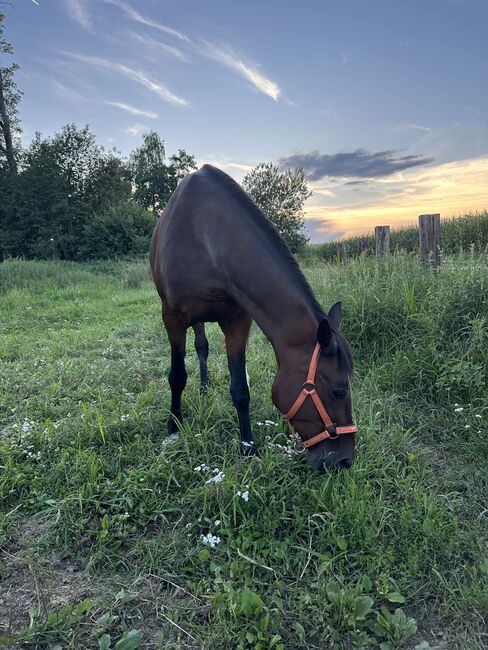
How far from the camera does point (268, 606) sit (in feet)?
5.55

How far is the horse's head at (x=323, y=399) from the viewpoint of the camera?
2172mm

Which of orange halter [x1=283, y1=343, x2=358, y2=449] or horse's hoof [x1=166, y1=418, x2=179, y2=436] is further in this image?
horse's hoof [x1=166, y1=418, x2=179, y2=436]

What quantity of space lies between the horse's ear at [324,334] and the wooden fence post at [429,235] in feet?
12.8

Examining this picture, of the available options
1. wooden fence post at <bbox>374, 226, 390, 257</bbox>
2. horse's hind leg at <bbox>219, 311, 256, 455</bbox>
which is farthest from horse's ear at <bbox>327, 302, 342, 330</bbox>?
wooden fence post at <bbox>374, 226, 390, 257</bbox>

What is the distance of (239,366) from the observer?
2.83 m

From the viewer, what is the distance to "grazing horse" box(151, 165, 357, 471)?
2.20m

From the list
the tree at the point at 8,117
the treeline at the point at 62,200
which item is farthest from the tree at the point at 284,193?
the tree at the point at 8,117

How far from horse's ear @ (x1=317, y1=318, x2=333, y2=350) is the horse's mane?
3.0 inches

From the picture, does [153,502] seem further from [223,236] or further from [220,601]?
[223,236]

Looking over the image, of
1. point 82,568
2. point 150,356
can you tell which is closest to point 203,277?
point 82,568

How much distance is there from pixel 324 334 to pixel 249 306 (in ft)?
1.69

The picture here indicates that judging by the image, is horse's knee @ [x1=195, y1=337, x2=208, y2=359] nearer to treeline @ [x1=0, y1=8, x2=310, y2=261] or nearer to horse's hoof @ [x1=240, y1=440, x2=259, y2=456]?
horse's hoof @ [x1=240, y1=440, x2=259, y2=456]

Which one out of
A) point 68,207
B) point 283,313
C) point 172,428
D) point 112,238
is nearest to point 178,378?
point 172,428

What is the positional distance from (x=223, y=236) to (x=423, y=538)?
193 cm
